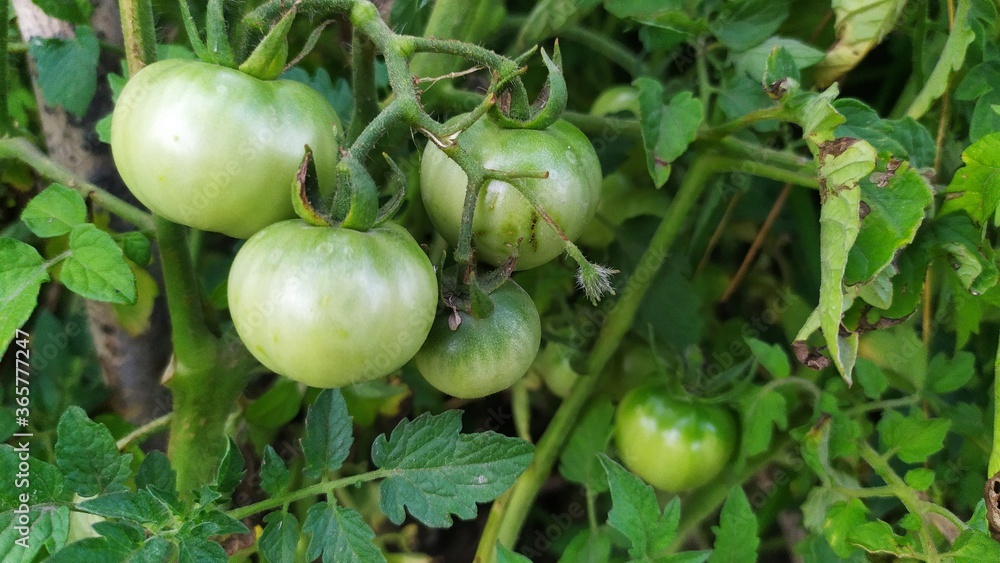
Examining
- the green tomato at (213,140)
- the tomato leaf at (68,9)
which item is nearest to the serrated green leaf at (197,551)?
the green tomato at (213,140)

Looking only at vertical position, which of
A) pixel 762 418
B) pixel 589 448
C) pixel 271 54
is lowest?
pixel 589 448

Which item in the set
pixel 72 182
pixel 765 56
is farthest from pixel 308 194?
pixel 765 56

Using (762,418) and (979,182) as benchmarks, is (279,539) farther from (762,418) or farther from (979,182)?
(979,182)

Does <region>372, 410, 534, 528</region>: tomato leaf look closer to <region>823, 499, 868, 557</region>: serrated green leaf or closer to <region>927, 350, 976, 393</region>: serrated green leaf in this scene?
<region>823, 499, 868, 557</region>: serrated green leaf

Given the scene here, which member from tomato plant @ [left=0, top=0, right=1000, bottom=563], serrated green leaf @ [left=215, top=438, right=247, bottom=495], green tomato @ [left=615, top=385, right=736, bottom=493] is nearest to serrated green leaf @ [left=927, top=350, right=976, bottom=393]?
tomato plant @ [left=0, top=0, right=1000, bottom=563]

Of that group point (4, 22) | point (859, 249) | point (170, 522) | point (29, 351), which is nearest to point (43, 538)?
point (170, 522)

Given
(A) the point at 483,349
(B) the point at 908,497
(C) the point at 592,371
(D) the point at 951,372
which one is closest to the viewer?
(A) the point at 483,349

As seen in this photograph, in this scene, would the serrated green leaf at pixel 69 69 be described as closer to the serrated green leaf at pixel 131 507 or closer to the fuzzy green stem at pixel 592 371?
the serrated green leaf at pixel 131 507
